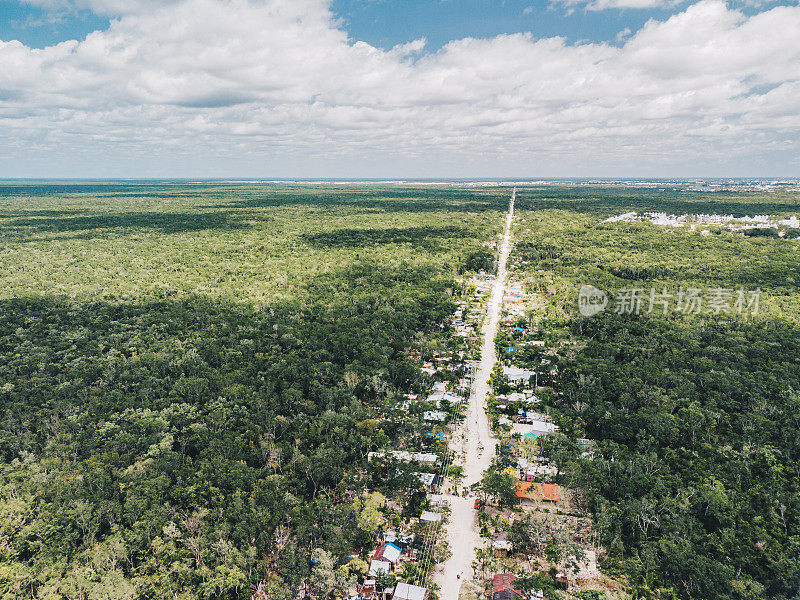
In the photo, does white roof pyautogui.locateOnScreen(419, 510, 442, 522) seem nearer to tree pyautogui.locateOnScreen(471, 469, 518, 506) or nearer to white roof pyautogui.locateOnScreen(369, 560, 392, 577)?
tree pyautogui.locateOnScreen(471, 469, 518, 506)

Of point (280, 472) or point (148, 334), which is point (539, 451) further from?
point (148, 334)

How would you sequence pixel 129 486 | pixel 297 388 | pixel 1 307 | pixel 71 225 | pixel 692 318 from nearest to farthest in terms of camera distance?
pixel 129 486, pixel 297 388, pixel 692 318, pixel 1 307, pixel 71 225

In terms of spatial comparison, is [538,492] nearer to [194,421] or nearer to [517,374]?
[517,374]

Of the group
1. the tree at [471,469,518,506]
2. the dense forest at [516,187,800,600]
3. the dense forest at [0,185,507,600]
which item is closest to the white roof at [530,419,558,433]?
the dense forest at [516,187,800,600]

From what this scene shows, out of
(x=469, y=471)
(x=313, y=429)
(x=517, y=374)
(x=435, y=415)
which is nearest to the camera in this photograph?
(x=469, y=471)

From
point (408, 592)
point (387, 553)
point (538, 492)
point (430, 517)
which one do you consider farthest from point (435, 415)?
point (408, 592)

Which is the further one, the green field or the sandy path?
the sandy path

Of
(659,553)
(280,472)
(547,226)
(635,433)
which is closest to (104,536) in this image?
(280,472)
